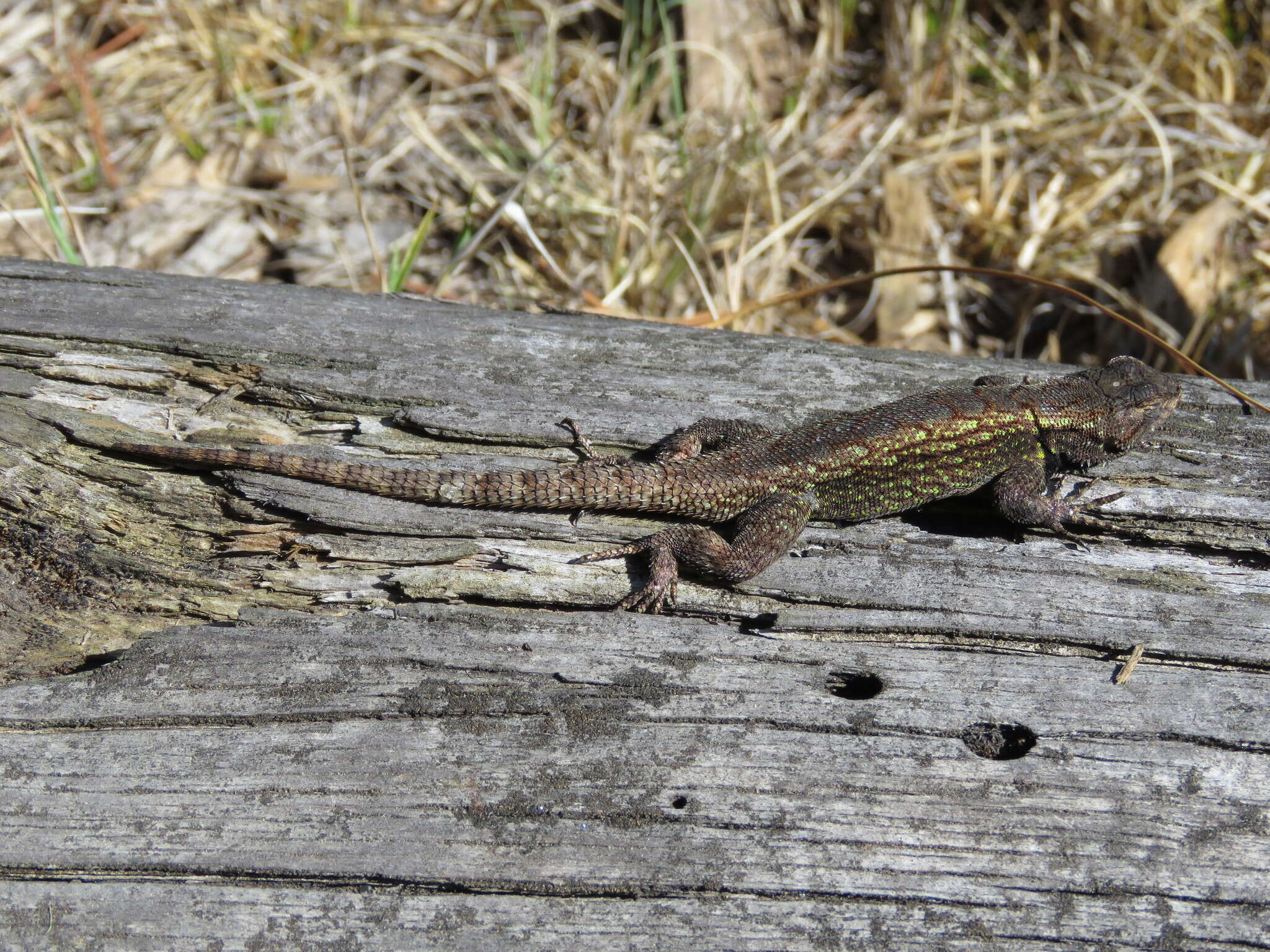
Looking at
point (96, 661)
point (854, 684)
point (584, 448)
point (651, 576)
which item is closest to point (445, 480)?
point (584, 448)

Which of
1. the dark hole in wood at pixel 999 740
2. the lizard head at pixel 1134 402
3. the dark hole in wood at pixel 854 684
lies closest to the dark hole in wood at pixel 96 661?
the dark hole in wood at pixel 854 684

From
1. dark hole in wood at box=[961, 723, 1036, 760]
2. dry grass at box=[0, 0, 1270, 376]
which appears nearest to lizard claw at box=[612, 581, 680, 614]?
dark hole in wood at box=[961, 723, 1036, 760]

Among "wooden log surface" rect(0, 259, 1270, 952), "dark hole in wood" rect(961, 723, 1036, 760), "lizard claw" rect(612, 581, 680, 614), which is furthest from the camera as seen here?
"lizard claw" rect(612, 581, 680, 614)

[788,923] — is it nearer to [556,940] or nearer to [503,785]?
[556,940]

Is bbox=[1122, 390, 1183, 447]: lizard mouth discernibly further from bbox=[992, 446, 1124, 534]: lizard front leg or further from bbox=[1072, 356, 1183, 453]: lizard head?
bbox=[992, 446, 1124, 534]: lizard front leg

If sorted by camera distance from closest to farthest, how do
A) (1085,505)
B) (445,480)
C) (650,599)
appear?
(650,599) → (445,480) → (1085,505)

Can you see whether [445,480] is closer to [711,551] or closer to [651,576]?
[651,576]
